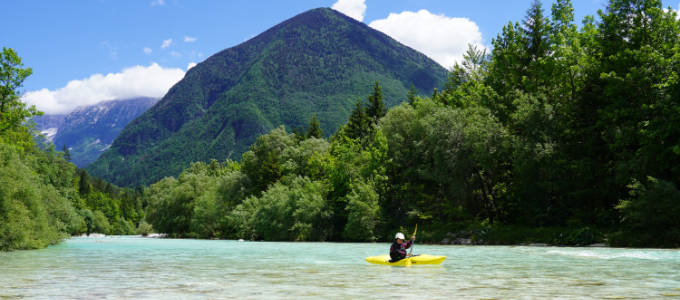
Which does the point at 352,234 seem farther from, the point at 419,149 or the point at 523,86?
the point at 523,86

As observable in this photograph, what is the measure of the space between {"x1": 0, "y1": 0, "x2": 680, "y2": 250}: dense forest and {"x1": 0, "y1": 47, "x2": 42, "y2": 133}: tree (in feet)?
0.28

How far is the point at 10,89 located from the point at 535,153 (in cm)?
3692

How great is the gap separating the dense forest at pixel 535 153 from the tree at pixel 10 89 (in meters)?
28.5

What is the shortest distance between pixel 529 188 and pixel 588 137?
5.77 meters

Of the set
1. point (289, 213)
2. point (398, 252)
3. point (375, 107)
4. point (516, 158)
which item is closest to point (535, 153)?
point (516, 158)

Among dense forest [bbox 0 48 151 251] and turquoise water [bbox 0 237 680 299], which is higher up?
dense forest [bbox 0 48 151 251]

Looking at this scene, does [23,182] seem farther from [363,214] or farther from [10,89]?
[363,214]

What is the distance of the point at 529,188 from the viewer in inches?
1672

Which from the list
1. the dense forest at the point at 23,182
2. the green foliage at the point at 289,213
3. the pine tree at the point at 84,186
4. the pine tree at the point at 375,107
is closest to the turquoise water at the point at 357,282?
the dense forest at the point at 23,182

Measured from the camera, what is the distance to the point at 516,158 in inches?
1642

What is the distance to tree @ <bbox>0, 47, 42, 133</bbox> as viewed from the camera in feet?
127

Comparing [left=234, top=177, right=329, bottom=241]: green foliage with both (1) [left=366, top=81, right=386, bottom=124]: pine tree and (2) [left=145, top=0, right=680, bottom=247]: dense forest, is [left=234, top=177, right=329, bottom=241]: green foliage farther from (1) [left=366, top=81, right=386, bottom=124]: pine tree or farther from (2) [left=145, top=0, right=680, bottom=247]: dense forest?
(1) [left=366, top=81, right=386, bottom=124]: pine tree

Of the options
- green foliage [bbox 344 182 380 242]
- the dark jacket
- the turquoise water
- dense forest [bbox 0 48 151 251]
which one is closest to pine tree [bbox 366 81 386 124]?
green foliage [bbox 344 182 380 242]

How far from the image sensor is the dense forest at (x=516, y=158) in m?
33.8
